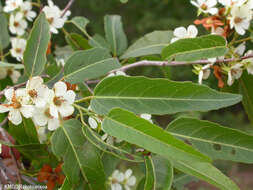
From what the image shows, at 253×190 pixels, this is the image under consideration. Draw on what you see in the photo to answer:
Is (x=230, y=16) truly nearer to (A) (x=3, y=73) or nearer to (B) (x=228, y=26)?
(B) (x=228, y=26)

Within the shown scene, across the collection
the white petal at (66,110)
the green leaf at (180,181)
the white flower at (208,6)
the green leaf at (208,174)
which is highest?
the white flower at (208,6)

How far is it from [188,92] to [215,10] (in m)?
0.28

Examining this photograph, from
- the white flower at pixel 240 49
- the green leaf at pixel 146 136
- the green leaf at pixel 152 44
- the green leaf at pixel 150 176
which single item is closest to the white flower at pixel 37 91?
the green leaf at pixel 146 136

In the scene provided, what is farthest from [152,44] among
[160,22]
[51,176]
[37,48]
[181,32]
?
[160,22]

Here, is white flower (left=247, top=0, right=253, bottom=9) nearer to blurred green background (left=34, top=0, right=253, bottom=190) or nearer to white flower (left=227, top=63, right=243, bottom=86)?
white flower (left=227, top=63, right=243, bottom=86)

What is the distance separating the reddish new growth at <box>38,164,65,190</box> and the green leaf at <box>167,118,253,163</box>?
0.32 metres

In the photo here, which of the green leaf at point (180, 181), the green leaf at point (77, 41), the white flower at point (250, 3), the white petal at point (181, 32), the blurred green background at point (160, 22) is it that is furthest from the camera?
the blurred green background at point (160, 22)

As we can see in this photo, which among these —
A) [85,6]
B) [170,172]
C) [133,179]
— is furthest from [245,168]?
[170,172]

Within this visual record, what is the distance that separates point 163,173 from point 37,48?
36cm

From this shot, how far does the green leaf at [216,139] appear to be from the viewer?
23.6 inches

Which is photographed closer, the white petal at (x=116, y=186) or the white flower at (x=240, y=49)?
the white flower at (x=240, y=49)

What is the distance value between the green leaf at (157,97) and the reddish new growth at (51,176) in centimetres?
25

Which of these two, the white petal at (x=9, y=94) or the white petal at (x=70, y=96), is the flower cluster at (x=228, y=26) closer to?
the white petal at (x=70, y=96)

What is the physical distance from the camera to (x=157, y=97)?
1.87ft
